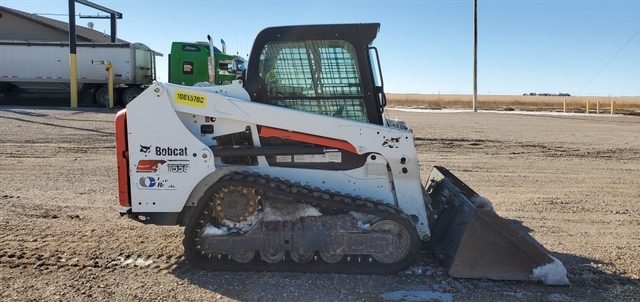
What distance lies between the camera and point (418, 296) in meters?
4.41

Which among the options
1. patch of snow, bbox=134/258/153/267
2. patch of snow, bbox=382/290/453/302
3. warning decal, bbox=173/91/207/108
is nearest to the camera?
patch of snow, bbox=382/290/453/302

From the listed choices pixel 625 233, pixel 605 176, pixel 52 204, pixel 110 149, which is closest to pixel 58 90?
pixel 110 149

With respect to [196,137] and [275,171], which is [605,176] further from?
[196,137]

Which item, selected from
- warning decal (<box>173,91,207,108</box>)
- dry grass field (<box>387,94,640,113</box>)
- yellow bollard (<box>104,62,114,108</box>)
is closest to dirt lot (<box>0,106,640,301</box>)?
warning decal (<box>173,91,207,108</box>)

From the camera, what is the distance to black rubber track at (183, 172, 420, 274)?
4699 mm

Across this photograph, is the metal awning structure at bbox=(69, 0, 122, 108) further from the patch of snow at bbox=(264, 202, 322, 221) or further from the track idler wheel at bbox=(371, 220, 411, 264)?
the track idler wheel at bbox=(371, 220, 411, 264)

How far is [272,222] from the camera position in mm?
4777

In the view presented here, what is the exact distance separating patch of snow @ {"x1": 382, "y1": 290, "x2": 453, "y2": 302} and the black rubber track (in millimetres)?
326

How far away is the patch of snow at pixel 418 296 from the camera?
14.3ft

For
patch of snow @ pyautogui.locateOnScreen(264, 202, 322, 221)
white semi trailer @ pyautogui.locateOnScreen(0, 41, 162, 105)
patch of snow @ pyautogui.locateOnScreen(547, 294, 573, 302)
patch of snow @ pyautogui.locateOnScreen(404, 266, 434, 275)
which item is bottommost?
patch of snow @ pyautogui.locateOnScreen(547, 294, 573, 302)

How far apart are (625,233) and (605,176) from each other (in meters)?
4.28

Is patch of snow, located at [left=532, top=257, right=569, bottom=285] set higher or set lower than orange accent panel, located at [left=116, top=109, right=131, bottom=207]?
lower

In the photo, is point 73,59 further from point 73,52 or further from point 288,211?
point 288,211

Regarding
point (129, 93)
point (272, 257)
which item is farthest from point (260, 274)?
point (129, 93)
